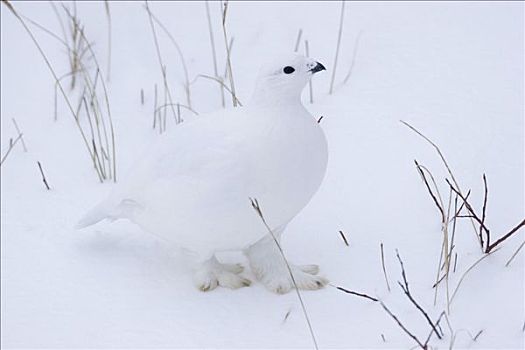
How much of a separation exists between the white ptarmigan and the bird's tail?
0.16 meters

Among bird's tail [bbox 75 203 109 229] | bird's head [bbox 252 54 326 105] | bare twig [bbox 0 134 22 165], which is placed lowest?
bare twig [bbox 0 134 22 165]

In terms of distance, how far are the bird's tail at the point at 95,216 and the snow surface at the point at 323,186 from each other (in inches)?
5.2

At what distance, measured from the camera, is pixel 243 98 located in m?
3.57

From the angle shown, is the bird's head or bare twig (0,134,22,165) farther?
bare twig (0,134,22,165)

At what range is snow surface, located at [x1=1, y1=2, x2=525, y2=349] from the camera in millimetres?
2340

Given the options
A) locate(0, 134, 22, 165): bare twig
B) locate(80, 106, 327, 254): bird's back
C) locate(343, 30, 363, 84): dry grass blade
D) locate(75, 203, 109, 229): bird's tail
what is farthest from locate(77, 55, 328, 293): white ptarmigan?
locate(343, 30, 363, 84): dry grass blade

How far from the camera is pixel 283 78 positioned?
226 cm

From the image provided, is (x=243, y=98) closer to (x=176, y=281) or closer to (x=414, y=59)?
(x=414, y=59)

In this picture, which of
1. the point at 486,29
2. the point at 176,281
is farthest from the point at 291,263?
the point at 486,29

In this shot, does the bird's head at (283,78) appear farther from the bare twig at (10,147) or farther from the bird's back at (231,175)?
the bare twig at (10,147)

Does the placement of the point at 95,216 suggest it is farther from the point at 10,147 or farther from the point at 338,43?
the point at 338,43

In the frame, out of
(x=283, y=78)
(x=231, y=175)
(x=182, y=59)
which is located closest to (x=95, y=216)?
(x=231, y=175)

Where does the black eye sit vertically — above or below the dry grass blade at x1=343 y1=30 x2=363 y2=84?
above

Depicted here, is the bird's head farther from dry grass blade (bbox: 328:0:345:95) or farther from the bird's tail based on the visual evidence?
dry grass blade (bbox: 328:0:345:95)
